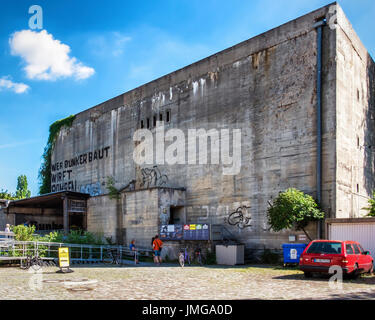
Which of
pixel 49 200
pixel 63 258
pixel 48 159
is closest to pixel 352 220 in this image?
pixel 63 258

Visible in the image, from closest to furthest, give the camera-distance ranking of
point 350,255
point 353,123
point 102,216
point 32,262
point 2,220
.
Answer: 1. point 350,255
2. point 32,262
3. point 353,123
4. point 102,216
5. point 2,220

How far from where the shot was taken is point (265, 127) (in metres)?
24.8

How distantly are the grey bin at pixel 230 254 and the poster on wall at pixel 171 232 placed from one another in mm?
2847

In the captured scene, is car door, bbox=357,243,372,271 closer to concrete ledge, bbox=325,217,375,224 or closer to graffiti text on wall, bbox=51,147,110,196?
concrete ledge, bbox=325,217,375,224

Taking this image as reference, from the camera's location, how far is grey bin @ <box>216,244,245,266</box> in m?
22.2

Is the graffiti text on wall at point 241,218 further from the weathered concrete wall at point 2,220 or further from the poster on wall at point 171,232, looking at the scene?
the weathered concrete wall at point 2,220

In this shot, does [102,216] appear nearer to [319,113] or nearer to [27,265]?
[27,265]

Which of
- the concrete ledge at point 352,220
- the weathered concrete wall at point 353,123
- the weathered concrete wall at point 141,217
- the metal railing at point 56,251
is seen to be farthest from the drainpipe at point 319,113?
the metal railing at point 56,251

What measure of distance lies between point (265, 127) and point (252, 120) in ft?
3.63

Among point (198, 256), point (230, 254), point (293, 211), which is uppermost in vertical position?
point (293, 211)

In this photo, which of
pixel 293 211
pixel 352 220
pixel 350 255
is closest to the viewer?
pixel 350 255

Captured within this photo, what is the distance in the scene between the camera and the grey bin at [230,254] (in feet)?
72.8

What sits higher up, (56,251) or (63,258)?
(63,258)
